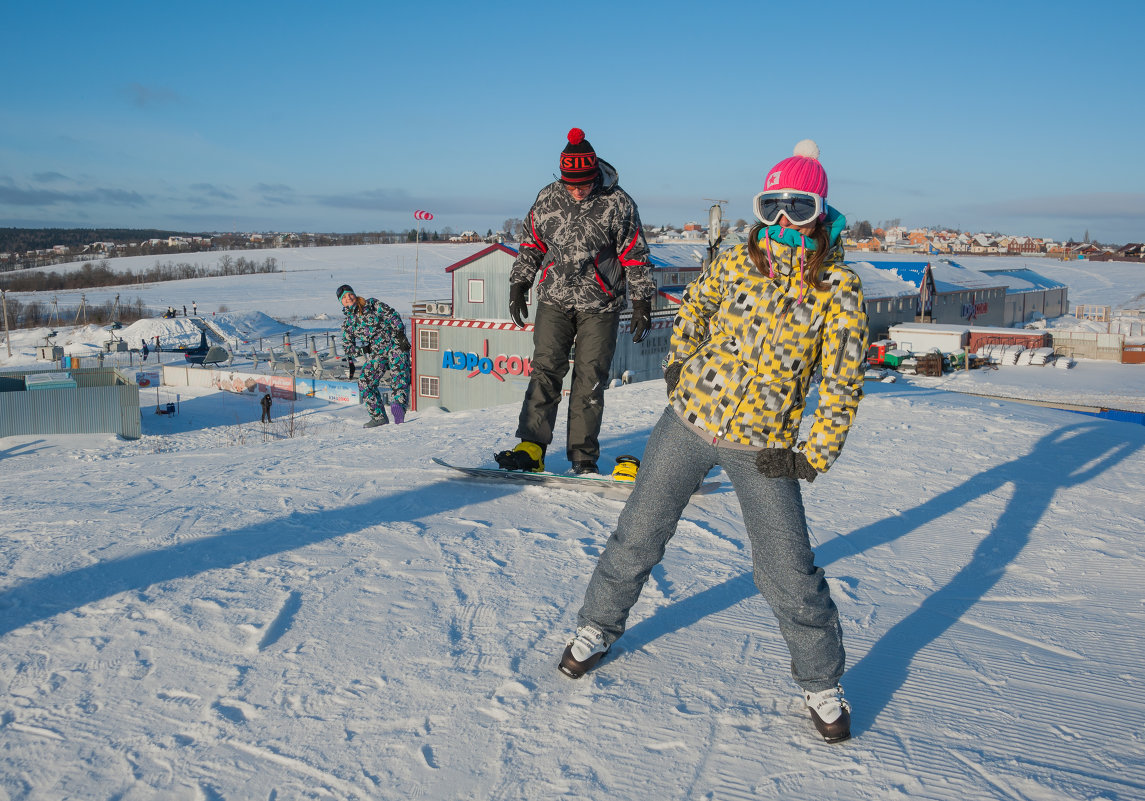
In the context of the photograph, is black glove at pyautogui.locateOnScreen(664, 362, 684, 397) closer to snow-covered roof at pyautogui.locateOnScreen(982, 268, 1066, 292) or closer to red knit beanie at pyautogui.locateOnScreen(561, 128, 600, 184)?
red knit beanie at pyautogui.locateOnScreen(561, 128, 600, 184)

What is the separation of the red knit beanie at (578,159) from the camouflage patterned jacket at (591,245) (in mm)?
109

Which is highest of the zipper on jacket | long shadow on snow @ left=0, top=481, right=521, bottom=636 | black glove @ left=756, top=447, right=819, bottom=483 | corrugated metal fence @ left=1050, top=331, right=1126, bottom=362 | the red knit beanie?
the red knit beanie

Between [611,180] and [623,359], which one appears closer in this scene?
[611,180]

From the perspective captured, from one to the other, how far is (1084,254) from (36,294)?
5280 inches

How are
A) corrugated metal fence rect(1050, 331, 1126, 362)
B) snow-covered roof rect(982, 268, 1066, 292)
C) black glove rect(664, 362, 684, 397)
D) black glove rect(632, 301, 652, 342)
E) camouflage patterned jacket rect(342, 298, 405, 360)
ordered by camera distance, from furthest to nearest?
snow-covered roof rect(982, 268, 1066, 292) → corrugated metal fence rect(1050, 331, 1126, 362) → camouflage patterned jacket rect(342, 298, 405, 360) → black glove rect(632, 301, 652, 342) → black glove rect(664, 362, 684, 397)

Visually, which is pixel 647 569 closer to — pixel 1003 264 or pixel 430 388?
pixel 430 388

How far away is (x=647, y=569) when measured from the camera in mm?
2373

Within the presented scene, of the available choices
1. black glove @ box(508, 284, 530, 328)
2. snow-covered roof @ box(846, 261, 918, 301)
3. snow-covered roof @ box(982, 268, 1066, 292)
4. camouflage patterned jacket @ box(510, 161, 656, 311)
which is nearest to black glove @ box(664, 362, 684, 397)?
camouflage patterned jacket @ box(510, 161, 656, 311)

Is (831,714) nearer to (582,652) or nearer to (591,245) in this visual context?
(582,652)

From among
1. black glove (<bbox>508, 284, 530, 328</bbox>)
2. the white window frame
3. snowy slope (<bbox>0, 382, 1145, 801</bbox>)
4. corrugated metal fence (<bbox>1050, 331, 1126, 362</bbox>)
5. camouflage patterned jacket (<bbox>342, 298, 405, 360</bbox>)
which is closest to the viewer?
snowy slope (<bbox>0, 382, 1145, 801</bbox>)

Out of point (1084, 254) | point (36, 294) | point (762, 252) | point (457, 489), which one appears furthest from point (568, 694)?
point (1084, 254)

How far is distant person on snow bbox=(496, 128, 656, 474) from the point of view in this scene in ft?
13.7

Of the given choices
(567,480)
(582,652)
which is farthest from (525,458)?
(582,652)

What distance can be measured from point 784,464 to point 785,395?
201 millimetres
